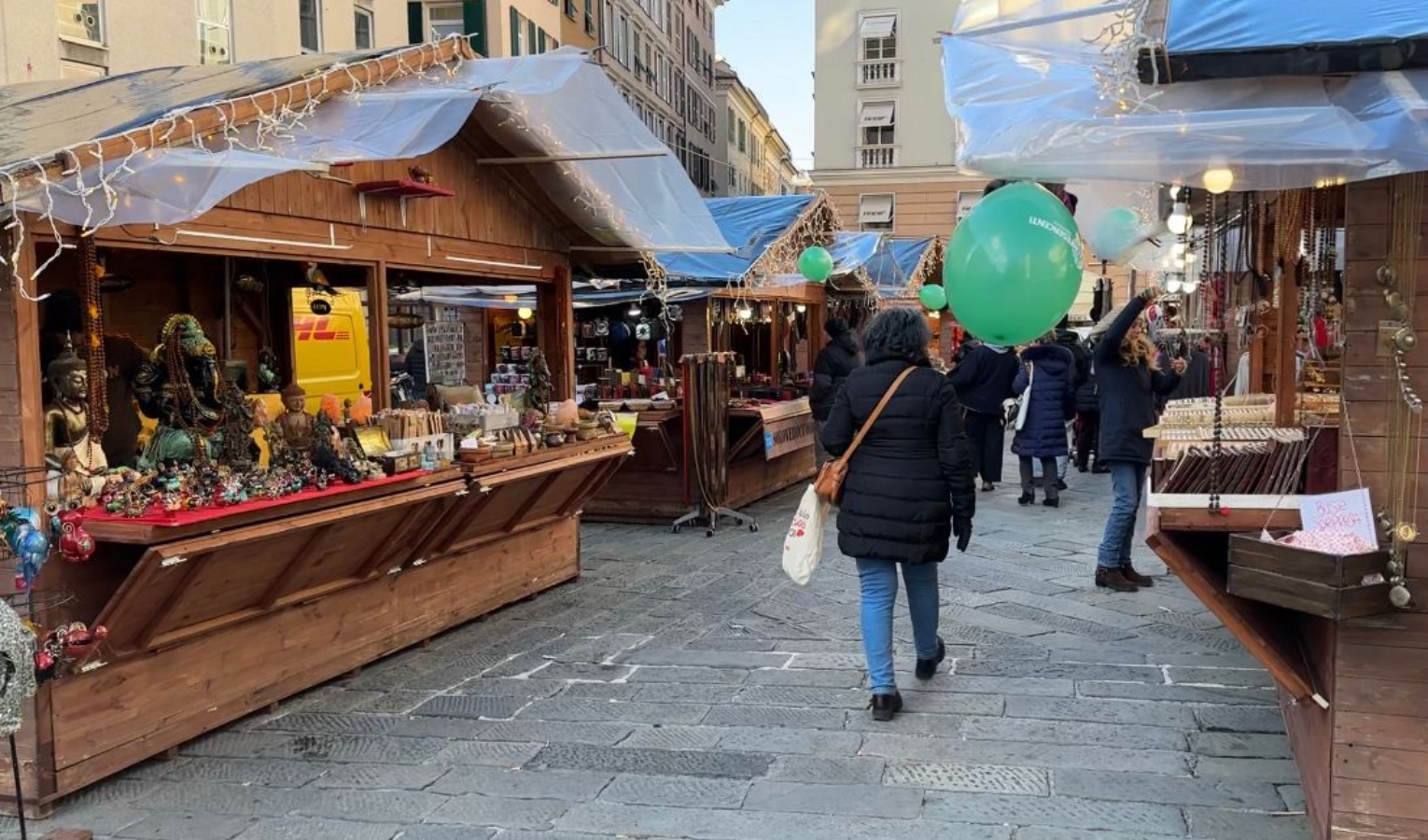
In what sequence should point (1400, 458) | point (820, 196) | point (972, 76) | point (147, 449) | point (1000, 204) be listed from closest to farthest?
point (1400, 458)
point (972, 76)
point (1000, 204)
point (147, 449)
point (820, 196)

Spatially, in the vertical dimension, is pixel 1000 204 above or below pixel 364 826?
above

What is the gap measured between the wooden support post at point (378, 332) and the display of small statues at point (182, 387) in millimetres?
944

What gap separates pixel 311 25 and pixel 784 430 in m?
13.2

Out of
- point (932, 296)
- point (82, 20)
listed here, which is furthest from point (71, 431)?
point (82, 20)

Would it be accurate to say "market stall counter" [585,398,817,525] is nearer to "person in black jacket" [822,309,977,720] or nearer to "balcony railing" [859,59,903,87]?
"person in black jacket" [822,309,977,720]

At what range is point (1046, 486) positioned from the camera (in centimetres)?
986

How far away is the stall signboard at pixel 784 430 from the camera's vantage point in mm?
9727

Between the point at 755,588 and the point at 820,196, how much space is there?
6.00m

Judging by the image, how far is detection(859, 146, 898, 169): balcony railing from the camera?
29.6 m

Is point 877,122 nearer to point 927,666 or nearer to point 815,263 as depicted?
point 815,263

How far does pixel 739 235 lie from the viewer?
1052cm

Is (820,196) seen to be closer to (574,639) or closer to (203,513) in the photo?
(574,639)

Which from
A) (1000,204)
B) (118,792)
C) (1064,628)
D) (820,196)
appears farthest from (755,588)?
(820,196)

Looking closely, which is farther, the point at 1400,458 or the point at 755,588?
the point at 755,588
